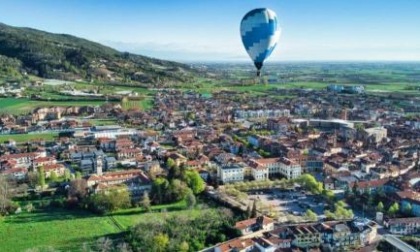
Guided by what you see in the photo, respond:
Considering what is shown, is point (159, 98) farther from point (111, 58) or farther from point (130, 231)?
point (130, 231)

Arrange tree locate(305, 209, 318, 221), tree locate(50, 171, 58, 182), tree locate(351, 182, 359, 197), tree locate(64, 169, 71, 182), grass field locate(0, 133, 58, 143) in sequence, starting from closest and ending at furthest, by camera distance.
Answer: tree locate(305, 209, 318, 221)
tree locate(351, 182, 359, 197)
tree locate(50, 171, 58, 182)
tree locate(64, 169, 71, 182)
grass field locate(0, 133, 58, 143)

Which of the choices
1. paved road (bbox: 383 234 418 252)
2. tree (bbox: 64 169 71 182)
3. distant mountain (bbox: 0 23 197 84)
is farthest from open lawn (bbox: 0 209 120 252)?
distant mountain (bbox: 0 23 197 84)

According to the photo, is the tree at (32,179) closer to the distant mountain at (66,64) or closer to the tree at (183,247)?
the tree at (183,247)

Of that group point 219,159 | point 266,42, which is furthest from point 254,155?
point 266,42

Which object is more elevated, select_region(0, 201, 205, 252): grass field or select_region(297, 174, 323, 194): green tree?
select_region(297, 174, 323, 194): green tree

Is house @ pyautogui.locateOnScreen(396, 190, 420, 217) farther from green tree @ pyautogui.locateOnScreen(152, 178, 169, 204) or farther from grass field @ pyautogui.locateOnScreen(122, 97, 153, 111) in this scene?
grass field @ pyautogui.locateOnScreen(122, 97, 153, 111)

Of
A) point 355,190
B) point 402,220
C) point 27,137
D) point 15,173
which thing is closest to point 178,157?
point 15,173
